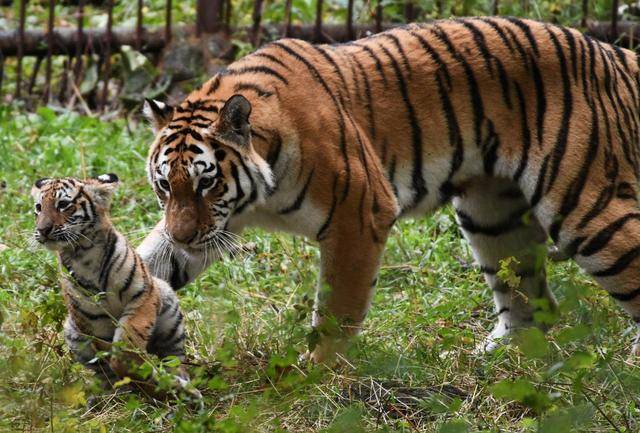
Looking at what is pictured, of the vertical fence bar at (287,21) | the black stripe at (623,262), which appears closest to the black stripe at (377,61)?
the black stripe at (623,262)

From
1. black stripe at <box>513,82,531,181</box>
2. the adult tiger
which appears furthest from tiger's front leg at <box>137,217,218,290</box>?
black stripe at <box>513,82,531,181</box>

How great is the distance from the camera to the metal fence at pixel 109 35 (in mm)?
8242

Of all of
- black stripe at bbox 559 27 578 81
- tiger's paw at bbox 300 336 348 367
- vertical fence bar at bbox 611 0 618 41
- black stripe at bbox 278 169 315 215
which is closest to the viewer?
tiger's paw at bbox 300 336 348 367

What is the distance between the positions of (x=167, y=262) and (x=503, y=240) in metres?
1.52

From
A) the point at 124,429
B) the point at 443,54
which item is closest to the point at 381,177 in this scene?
the point at 443,54

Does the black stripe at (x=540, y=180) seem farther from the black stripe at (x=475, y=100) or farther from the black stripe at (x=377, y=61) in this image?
the black stripe at (x=377, y=61)

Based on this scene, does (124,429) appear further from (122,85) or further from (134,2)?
(134,2)

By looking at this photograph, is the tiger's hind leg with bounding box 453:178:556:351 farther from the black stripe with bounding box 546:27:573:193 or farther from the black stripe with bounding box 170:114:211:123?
the black stripe with bounding box 170:114:211:123

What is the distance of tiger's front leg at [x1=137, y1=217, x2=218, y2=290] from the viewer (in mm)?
4828

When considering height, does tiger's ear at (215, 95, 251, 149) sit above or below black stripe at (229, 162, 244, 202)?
above

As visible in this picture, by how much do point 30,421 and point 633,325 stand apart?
252 centimetres

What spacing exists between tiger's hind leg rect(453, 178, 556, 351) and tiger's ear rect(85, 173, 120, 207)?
61.9 inches

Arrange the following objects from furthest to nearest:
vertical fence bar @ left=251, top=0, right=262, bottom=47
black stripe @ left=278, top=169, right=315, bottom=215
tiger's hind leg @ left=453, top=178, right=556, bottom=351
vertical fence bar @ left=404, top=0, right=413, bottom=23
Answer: vertical fence bar @ left=251, top=0, right=262, bottom=47, vertical fence bar @ left=404, top=0, right=413, bottom=23, tiger's hind leg @ left=453, top=178, right=556, bottom=351, black stripe @ left=278, top=169, right=315, bottom=215

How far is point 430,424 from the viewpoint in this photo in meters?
4.11
